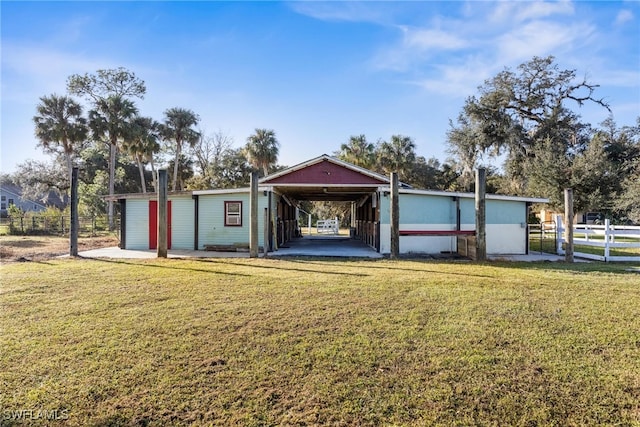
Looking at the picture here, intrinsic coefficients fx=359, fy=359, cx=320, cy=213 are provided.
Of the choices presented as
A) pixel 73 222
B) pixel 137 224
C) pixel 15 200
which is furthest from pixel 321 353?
pixel 15 200

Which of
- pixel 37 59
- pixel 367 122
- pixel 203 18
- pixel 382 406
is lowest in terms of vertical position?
pixel 382 406

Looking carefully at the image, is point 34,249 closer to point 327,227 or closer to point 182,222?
point 182,222

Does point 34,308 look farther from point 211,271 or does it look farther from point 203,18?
point 203,18

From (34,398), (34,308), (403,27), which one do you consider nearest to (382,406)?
(34,398)

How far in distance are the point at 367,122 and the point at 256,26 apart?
19.0 m

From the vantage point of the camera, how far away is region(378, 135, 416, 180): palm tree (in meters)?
29.8

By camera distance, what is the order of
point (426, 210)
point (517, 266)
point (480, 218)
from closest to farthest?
point (517, 266) < point (480, 218) < point (426, 210)

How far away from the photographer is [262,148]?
2966cm

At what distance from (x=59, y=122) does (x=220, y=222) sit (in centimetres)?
2158

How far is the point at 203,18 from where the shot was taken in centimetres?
902

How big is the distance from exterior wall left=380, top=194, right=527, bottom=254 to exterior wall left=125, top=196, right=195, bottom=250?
759cm

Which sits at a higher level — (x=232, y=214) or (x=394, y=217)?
(x=232, y=214)

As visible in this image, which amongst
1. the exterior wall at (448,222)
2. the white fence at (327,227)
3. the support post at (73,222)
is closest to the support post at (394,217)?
the exterior wall at (448,222)

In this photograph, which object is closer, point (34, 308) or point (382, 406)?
point (382, 406)
